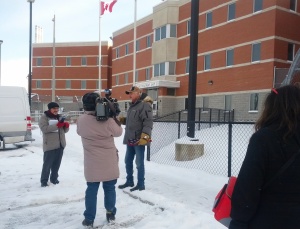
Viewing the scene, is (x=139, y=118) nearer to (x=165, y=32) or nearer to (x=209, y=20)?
(x=209, y=20)

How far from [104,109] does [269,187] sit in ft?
8.59

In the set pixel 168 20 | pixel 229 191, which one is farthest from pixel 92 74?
pixel 229 191

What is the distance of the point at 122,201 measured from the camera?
550 centimetres

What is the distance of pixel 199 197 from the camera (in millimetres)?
5859

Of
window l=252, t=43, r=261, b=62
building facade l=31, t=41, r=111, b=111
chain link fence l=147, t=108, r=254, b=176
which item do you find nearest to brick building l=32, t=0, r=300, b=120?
window l=252, t=43, r=261, b=62

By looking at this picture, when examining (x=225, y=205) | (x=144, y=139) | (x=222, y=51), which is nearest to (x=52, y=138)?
(x=144, y=139)

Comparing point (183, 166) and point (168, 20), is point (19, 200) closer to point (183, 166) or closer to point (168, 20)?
point (183, 166)

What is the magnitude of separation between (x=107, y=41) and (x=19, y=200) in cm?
4785

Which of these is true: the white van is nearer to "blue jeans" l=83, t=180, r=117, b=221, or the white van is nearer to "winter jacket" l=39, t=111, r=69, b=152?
"winter jacket" l=39, t=111, r=69, b=152

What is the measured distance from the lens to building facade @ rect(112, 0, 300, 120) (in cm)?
2223

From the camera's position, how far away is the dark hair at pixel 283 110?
201 centimetres

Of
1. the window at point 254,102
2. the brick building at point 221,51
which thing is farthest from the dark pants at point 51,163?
the window at point 254,102

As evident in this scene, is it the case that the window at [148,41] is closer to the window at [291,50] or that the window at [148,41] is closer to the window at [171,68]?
the window at [171,68]

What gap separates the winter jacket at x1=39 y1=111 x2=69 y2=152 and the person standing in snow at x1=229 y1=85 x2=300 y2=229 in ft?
16.2
